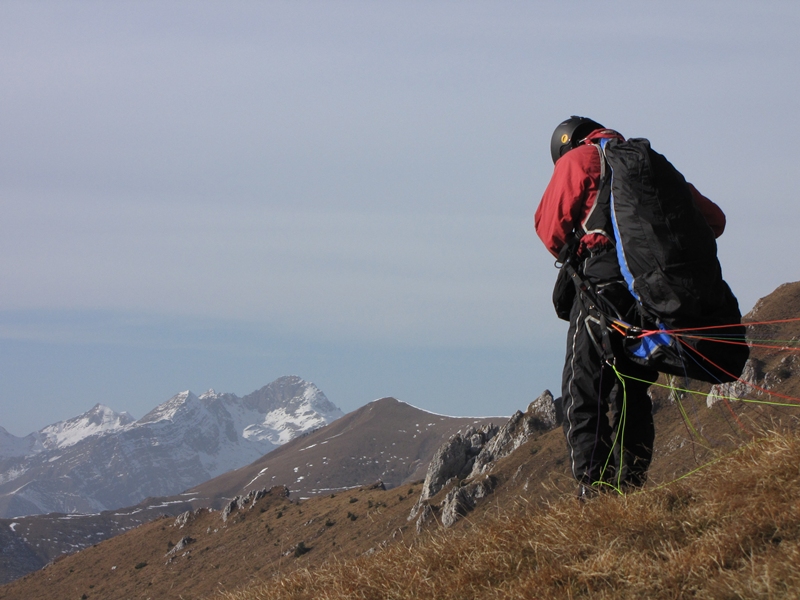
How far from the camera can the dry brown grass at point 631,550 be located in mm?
3775

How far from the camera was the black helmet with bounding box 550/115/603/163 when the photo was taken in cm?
616

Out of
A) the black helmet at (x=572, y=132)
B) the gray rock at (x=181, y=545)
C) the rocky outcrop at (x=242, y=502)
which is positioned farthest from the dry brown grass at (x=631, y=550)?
the gray rock at (x=181, y=545)

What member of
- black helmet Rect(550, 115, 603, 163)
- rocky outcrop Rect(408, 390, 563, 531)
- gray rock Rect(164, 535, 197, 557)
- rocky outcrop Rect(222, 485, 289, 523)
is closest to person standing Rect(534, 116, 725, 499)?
black helmet Rect(550, 115, 603, 163)

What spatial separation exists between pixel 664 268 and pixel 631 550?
1848 mm

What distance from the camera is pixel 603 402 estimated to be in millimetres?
5762

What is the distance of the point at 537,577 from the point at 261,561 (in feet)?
202

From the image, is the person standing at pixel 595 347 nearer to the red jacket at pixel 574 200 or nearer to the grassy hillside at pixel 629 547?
the red jacket at pixel 574 200

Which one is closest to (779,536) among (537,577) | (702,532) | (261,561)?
(702,532)

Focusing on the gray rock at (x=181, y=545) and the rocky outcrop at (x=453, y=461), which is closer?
the rocky outcrop at (x=453, y=461)

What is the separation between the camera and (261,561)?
61.4 metres

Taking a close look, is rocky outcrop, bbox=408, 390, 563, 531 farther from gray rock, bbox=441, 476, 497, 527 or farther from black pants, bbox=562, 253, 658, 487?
black pants, bbox=562, 253, 658, 487

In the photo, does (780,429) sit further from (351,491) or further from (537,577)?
(351,491)

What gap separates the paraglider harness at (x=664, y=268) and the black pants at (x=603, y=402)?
0.48 feet

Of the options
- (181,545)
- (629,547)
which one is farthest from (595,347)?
(181,545)
